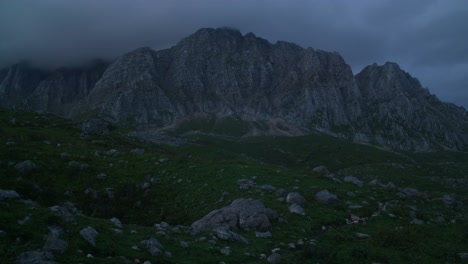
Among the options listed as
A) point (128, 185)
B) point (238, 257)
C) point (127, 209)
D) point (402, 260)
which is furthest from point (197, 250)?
point (128, 185)

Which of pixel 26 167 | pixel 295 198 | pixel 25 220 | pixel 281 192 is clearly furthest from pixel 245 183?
pixel 25 220

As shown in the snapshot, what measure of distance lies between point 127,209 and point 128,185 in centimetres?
344

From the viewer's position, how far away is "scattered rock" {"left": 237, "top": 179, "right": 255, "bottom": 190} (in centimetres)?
3509

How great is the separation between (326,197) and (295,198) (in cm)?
306

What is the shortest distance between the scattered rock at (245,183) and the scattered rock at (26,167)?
17795 millimetres

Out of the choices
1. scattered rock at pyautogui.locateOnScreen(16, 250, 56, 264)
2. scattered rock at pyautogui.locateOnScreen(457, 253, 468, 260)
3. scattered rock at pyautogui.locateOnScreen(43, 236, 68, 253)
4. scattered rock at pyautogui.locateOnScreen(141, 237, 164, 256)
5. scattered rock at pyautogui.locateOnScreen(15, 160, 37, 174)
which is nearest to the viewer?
scattered rock at pyautogui.locateOnScreen(16, 250, 56, 264)

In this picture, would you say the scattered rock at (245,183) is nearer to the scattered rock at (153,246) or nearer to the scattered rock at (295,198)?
the scattered rock at (295,198)

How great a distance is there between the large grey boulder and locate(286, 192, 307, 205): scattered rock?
4.15 meters

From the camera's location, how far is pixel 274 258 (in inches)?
798

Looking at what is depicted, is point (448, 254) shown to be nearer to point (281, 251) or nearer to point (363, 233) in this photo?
point (363, 233)

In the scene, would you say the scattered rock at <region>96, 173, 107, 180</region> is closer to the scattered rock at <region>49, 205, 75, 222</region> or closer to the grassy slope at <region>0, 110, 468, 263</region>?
the grassy slope at <region>0, 110, 468, 263</region>

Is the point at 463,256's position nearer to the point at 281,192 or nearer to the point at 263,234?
the point at 263,234

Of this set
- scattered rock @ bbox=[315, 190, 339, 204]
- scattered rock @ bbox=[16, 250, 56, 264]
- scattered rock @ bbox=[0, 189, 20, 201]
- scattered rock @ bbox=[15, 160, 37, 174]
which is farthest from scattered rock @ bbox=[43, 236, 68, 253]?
scattered rock @ bbox=[315, 190, 339, 204]

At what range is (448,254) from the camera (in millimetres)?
22922
